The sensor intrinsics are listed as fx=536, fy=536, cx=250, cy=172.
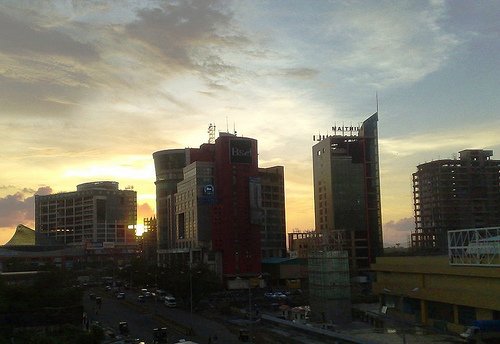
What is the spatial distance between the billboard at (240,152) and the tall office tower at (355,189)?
42125 millimetres

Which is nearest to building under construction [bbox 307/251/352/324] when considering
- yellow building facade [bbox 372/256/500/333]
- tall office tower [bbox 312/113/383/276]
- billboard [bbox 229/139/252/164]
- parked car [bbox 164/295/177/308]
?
yellow building facade [bbox 372/256/500/333]

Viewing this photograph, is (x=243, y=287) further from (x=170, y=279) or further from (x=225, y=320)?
(x=225, y=320)

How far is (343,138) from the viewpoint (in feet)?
616

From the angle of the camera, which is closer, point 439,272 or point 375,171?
point 439,272

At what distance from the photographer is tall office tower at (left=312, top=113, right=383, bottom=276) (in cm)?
18225

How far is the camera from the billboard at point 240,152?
153 meters

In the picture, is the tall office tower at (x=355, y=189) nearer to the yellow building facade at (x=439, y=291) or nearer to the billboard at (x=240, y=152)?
the billboard at (x=240, y=152)

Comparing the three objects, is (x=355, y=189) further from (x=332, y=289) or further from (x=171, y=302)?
(x=332, y=289)

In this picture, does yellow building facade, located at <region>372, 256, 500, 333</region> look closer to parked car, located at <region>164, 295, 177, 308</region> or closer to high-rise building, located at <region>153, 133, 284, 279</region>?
parked car, located at <region>164, 295, 177, 308</region>

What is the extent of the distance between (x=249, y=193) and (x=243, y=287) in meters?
26.2

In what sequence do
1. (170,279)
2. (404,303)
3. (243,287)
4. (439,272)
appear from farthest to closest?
1. (243,287)
2. (170,279)
3. (404,303)
4. (439,272)

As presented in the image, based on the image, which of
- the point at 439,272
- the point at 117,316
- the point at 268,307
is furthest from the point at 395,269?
the point at 117,316

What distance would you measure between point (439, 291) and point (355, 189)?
111527 mm

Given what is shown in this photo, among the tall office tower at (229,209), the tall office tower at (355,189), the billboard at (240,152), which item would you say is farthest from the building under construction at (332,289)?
the tall office tower at (355,189)
